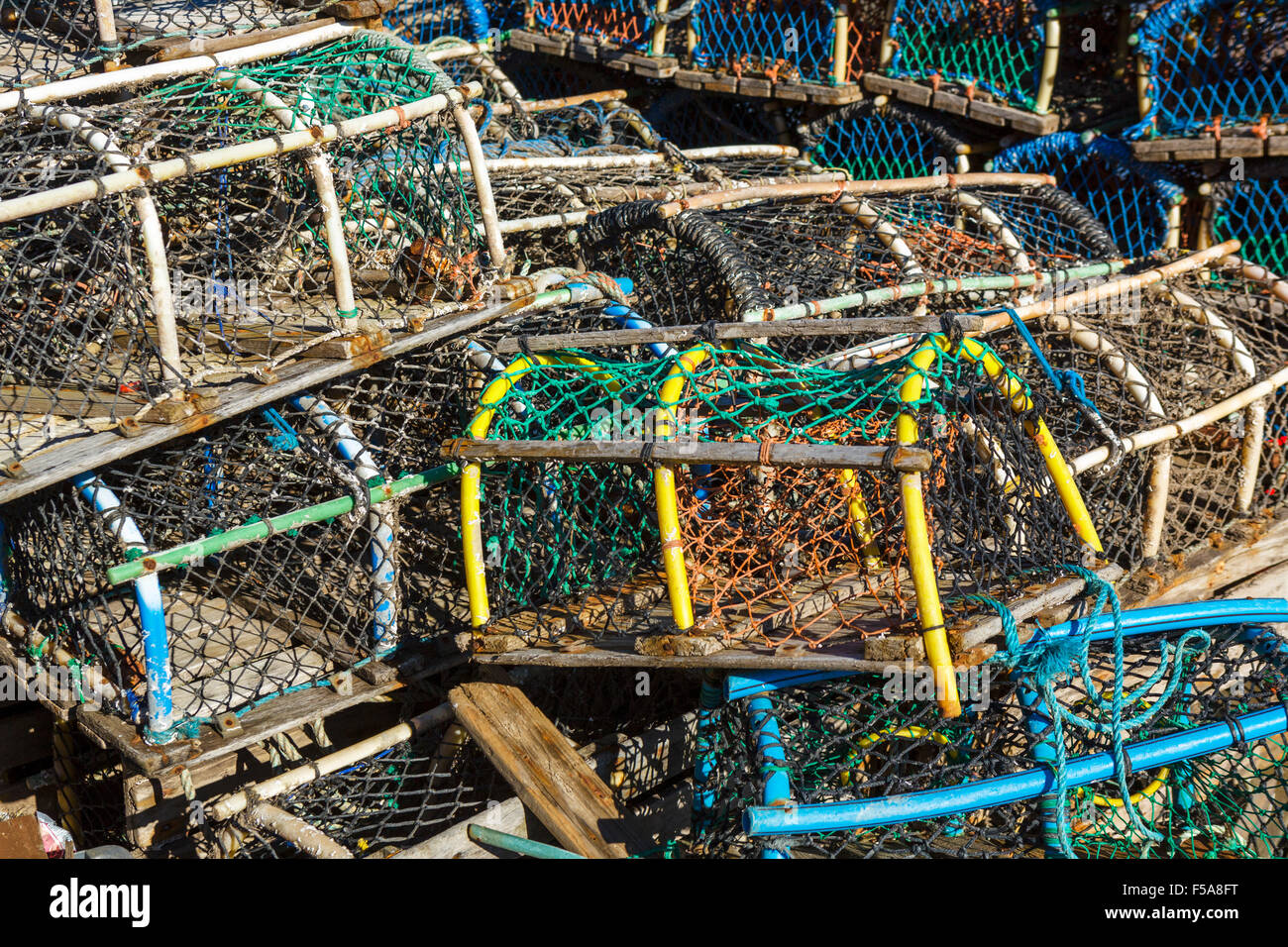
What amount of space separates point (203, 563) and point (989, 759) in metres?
2.31

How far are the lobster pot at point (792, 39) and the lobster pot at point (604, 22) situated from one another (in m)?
0.29

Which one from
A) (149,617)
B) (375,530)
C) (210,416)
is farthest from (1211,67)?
(149,617)

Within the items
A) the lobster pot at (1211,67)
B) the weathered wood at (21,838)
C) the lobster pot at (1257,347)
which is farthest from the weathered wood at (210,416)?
the lobster pot at (1211,67)

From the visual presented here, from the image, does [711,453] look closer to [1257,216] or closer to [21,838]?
[21,838]

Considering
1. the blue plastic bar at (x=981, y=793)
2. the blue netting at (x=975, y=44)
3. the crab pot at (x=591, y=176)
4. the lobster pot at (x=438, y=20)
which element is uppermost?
the lobster pot at (x=438, y=20)

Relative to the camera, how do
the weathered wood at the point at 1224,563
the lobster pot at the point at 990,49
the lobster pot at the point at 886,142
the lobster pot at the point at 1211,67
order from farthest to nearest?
the lobster pot at the point at 886,142 → the lobster pot at the point at 990,49 → the lobster pot at the point at 1211,67 → the weathered wood at the point at 1224,563

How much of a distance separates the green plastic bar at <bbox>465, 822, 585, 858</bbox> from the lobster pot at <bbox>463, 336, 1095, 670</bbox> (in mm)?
564

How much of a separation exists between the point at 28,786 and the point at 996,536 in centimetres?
320

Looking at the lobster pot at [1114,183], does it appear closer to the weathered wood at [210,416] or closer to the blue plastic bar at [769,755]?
the weathered wood at [210,416]

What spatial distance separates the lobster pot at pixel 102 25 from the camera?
4184 millimetres

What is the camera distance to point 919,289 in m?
4.56

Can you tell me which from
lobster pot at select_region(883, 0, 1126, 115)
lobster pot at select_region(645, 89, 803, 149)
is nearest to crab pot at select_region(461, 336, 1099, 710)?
lobster pot at select_region(883, 0, 1126, 115)
